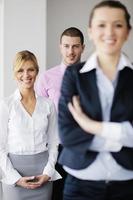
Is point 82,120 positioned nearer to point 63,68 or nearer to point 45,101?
point 45,101

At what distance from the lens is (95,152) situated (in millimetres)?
1314

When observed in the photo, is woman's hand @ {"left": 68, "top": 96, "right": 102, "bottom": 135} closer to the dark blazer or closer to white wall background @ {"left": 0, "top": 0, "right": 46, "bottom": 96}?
the dark blazer

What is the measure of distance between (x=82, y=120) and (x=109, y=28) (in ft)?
1.15

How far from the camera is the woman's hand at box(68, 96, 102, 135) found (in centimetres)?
128

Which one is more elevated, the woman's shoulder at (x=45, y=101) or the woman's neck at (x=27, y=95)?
the woman's neck at (x=27, y=95)

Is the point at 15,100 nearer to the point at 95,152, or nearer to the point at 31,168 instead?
the point at 31,168

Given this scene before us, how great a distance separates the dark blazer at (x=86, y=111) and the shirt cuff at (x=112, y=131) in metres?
0.03

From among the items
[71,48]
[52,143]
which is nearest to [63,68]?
[71,48]

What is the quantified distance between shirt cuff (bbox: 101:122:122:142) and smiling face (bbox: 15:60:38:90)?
3.54 ft

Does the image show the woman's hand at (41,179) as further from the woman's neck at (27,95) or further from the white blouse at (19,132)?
the woman's neck at (27,95)

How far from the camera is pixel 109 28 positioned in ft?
4.15

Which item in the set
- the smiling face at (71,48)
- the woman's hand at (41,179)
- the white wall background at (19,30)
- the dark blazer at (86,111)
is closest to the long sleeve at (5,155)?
the woman's hand at (41,179)

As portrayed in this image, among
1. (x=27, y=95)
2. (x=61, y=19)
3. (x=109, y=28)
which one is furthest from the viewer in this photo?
(x=61, y=19)

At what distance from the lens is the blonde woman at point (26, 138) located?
224 cm
